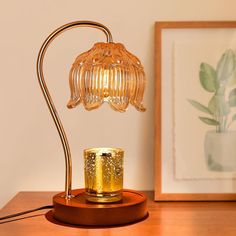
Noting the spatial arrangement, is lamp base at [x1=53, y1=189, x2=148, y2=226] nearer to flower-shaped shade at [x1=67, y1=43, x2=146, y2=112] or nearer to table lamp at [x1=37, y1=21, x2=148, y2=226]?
table lamp at [x1=37, y1=21, x2=148, y2=226]

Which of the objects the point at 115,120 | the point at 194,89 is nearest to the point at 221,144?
the point at 194,89

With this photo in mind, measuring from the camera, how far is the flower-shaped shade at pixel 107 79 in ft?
3.14

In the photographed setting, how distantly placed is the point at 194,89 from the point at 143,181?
315 mm

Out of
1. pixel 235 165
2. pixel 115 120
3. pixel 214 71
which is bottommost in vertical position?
pixel 235 165

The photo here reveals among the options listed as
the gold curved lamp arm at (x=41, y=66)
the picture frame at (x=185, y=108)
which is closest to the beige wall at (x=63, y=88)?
the picture frame at (x=185, y=108)

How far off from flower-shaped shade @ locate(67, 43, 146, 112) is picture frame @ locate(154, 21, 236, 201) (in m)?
0.23

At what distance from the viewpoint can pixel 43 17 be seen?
1.26 metres

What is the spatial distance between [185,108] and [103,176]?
0.34 m

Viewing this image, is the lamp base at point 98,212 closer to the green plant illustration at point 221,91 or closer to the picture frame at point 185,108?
the picture frame at point 185,108

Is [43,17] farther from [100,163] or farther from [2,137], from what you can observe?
[100,163]

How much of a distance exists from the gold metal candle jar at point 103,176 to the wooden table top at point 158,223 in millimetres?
89

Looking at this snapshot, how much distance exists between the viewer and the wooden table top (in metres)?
0.92

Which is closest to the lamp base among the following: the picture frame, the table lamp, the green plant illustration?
the table lamp

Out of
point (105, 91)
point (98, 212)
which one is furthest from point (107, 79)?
point (98, 212)
